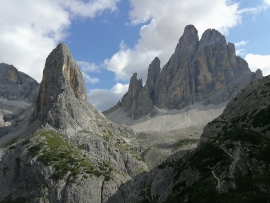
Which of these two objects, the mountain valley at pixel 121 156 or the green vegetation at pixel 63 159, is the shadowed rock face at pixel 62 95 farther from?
the green vegetation at pixel 63 159

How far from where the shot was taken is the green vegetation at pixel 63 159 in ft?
319

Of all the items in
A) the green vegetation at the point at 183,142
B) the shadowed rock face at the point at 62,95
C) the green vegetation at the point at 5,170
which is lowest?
the green vegetation at the point at 183,142

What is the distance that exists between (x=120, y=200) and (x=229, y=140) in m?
58.3

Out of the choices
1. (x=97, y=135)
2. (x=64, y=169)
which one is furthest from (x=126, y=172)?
(x=64, y=169)

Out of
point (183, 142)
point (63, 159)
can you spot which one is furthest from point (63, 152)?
point (183, 142)

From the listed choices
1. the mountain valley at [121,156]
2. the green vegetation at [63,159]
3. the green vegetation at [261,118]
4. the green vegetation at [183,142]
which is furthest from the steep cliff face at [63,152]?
the green vegetation at [261,118]

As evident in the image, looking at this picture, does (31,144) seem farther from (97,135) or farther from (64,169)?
(97,135)

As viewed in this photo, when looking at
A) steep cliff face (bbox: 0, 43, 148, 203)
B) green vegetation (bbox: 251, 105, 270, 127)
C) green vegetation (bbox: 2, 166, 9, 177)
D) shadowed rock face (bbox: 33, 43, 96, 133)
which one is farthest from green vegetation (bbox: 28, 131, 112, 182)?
green vegetation (bbox: 251, 105, 270, 127)

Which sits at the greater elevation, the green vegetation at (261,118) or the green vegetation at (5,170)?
the green vegetation at (5,170)

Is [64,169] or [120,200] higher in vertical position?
[64,169]

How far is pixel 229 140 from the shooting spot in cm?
4938

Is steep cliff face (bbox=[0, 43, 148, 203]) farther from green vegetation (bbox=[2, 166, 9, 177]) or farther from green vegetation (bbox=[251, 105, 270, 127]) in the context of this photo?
green vegetation (bbox=[251, 105, 270, 127])

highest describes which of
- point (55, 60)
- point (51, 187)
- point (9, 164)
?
point (55, 60)

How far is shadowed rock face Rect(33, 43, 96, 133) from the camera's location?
133 metres
